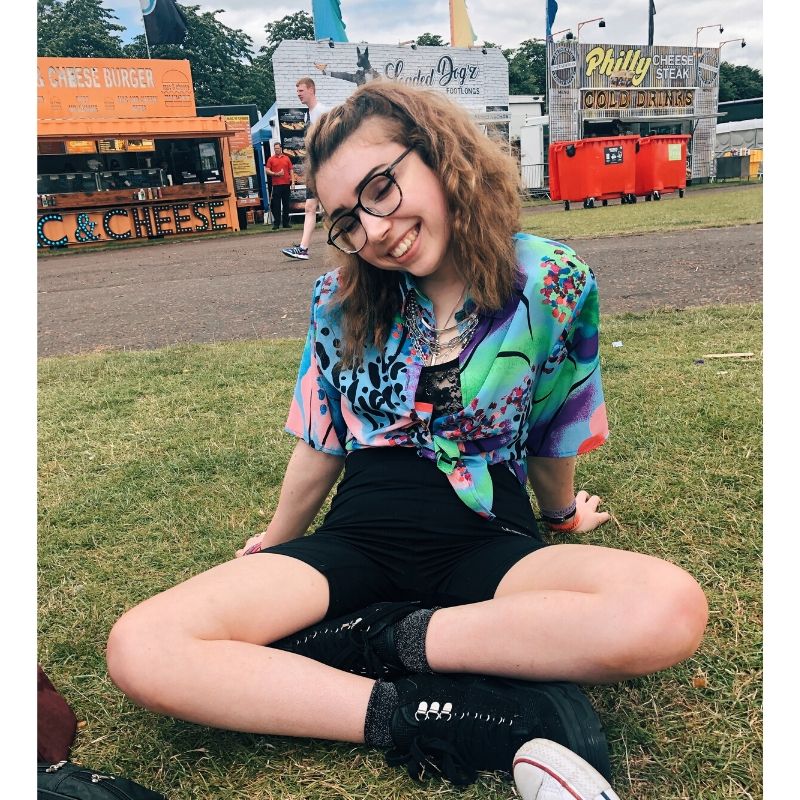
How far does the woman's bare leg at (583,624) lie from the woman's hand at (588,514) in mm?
737

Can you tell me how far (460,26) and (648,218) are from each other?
54.3ft

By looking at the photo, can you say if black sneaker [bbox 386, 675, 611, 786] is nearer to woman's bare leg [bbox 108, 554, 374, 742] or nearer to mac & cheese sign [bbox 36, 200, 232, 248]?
woman's bare leg [bbox 108, 554, 374, 742]

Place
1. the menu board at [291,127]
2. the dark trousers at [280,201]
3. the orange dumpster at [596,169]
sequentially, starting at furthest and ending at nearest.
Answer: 1. the menu board at [291,127]
2. the dark trousers at [280,201]
3. the orange dumpster at [596,169]

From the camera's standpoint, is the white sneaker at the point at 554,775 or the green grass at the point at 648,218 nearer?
the white sneaker at the point at 554,775

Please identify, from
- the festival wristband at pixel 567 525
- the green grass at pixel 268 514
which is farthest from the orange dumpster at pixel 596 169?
the festival wristband at pixel 567 525

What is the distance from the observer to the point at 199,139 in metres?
17.3

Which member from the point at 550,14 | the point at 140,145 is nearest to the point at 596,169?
the point at 550,14

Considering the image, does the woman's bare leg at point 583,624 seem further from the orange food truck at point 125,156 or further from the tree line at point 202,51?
the tree line at point 202,51

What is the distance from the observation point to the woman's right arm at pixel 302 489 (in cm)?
187

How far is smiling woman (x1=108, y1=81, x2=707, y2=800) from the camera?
1.31 m

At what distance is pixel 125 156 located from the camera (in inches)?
653

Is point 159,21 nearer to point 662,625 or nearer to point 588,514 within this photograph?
point 588,514

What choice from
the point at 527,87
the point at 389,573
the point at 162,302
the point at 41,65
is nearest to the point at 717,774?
the point at 389,573

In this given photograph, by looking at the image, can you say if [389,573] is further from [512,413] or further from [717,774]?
[717,774]
